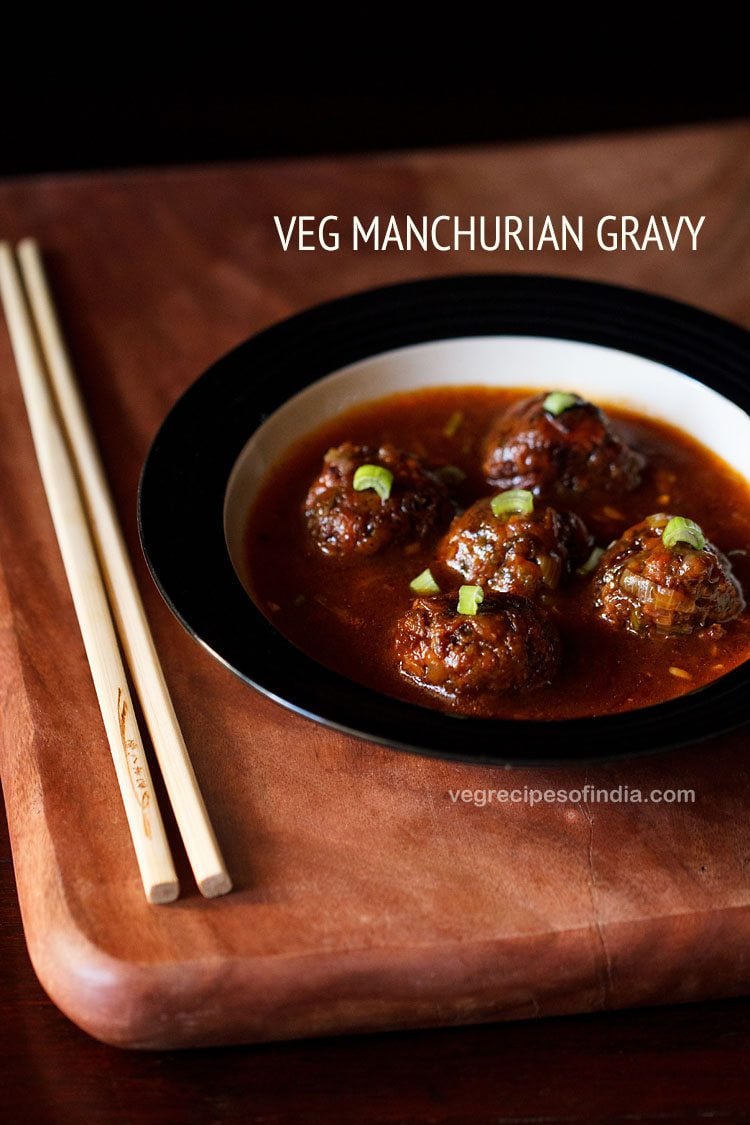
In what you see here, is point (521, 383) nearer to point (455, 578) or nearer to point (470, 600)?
point (455, 578)

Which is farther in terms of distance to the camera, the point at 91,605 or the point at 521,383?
the point at 521,383

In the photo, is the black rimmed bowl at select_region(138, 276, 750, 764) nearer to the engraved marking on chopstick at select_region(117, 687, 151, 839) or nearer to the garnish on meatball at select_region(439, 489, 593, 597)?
the engraved marking on chopstick at select_region(117, 687, 151, 839)

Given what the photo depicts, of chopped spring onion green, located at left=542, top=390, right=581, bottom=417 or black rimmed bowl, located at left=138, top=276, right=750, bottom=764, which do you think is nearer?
black rimmed bowl, located at left=138, top=276, right=750, bottom=764

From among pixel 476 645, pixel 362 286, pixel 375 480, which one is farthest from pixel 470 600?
pixel 362 286

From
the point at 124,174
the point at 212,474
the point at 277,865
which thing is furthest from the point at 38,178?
the point at 277,865

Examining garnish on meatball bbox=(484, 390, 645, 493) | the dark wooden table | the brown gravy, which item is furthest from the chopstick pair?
garnish on meatball bbox=(484, 390, 645, 493)

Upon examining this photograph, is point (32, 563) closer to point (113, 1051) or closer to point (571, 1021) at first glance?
point (113, 1051)
